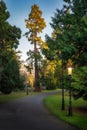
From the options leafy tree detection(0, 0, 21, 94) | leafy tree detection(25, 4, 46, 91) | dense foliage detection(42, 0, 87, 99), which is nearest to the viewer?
dense foliage detection(42, 0, 87, 99)

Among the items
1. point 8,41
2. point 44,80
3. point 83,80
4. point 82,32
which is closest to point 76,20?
point 82,32

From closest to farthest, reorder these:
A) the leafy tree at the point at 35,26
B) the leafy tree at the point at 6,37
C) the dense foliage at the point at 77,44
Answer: the dense foliage at the point at 77,44 < the leafy tree at the point at 6,37 < the leafy tree at the point at 35,26

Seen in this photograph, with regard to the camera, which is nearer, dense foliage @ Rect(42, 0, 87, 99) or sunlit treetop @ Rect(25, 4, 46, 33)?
dense foliage @ Rect(42, 0, 87, 99)

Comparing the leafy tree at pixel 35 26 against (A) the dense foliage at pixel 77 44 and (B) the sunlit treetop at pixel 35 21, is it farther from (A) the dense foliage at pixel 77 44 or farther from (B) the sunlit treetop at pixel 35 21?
(A) the dense foliage at pixel 77 44

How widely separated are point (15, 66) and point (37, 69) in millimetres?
15563

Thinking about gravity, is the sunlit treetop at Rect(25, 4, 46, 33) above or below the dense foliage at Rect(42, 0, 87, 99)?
above

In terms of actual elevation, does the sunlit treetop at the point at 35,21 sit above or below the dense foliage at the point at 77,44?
above

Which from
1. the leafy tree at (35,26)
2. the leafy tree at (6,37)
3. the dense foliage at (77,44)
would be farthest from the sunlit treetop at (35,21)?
the dense foliage at (77,44)

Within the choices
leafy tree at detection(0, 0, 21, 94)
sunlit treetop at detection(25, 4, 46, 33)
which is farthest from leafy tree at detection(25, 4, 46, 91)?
leafy tree at detection(0, 0, 21, 94)

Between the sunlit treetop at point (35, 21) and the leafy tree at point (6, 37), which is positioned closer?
the leafy tree at point (6, 37)

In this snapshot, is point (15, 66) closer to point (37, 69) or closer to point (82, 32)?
point (37, 69)

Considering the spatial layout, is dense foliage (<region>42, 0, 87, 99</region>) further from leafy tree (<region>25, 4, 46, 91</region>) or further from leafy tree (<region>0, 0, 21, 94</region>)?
leafy tree (<region>25, 4, 46, 91</region>)

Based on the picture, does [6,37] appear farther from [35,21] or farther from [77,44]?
[35,21]

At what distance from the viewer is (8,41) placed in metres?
46.2
